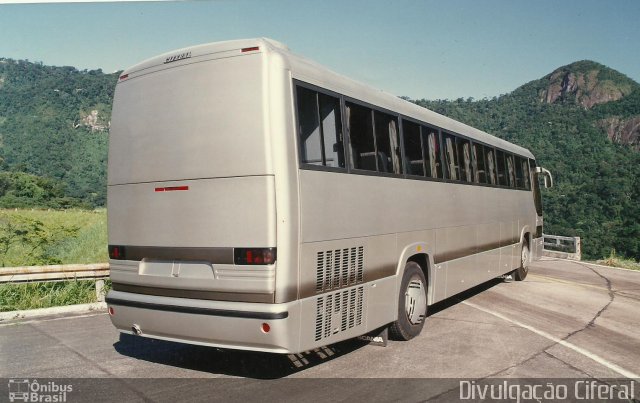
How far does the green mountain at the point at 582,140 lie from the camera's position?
211 feet

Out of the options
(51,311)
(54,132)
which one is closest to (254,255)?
(51,311)

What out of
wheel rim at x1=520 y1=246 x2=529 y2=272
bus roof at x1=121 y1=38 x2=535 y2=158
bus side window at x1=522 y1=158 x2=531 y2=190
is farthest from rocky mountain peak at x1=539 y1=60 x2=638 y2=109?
bus roof at x1=121 y1=38 x2=535 y2=158

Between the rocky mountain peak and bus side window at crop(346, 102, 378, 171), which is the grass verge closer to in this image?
bus side window at crop(346, 102, 378, 171)

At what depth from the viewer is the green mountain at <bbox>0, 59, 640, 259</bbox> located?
2571 inches

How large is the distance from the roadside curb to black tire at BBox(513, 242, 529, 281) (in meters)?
9.95

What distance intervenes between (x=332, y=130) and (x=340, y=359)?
8.81ft

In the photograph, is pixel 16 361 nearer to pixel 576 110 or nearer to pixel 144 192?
pixel 144 192

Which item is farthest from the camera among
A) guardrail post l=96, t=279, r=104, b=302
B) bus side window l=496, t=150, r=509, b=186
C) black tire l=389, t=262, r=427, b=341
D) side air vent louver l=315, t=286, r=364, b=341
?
bus side window l=496, t=150, r=509, b=186

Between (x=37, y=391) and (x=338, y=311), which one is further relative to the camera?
(x=338, y=311)

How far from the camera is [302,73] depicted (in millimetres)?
5422

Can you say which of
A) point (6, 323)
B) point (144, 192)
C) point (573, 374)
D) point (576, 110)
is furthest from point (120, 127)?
point (576, 110)

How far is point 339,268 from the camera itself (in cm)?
565

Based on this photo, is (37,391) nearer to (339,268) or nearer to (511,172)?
(339,268)

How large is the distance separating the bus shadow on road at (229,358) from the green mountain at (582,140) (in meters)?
53.8
